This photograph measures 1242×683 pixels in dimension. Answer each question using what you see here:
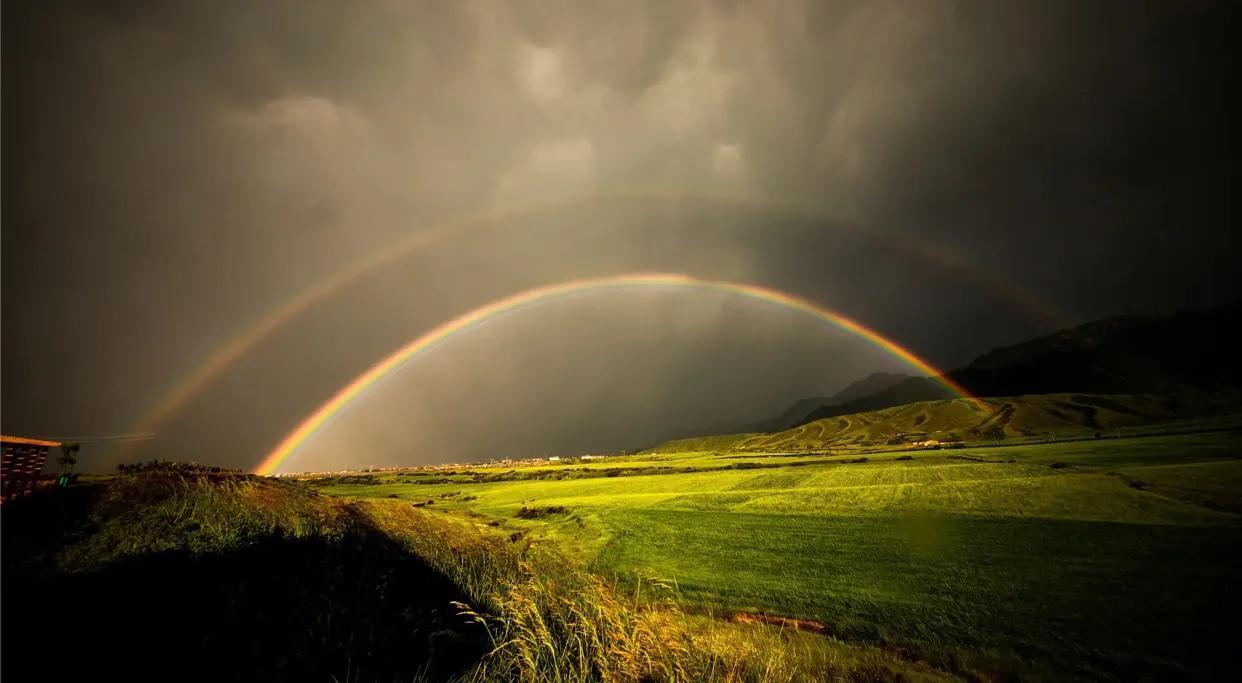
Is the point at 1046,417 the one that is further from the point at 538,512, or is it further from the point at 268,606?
the point at 268,606

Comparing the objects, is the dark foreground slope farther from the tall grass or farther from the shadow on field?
the tall grass

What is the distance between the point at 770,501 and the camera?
3678 centimetres

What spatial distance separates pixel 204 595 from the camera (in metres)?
6.75

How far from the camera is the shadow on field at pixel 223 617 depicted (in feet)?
18.0

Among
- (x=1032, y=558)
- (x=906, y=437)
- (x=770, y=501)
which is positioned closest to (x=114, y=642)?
(x=1032, y=558)

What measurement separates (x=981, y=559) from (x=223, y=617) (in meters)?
25.3

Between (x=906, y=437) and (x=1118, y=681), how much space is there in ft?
598

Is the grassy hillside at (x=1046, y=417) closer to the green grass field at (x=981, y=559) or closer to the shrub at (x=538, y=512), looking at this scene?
the green grass field at (x=981, y=559)

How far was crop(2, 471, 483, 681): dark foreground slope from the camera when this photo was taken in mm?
5613

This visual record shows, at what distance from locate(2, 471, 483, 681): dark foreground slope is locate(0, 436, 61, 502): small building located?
3863 mm

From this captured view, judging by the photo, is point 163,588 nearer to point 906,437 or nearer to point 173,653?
point 173,653

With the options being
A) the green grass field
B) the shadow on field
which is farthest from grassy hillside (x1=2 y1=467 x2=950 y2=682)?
the green grass field

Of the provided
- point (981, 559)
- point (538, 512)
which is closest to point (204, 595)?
point (981, 559)

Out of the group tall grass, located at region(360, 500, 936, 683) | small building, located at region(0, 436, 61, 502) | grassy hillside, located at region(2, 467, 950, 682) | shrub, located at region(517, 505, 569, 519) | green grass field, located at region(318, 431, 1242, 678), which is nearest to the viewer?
grassy hillside, located at region(2, 467, 950, 682)
